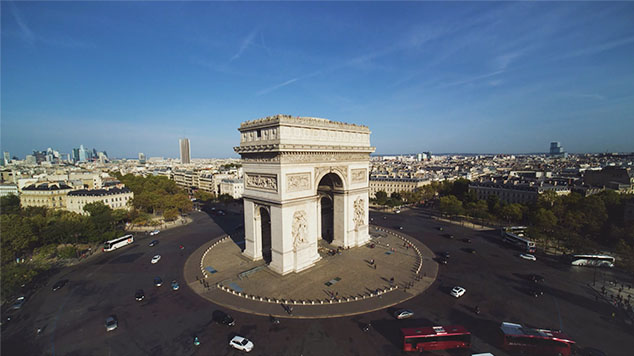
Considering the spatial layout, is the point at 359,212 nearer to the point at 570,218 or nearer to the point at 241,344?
the point at 241,344

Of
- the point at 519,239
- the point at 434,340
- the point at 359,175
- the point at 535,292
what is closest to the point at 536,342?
the point at 434,340

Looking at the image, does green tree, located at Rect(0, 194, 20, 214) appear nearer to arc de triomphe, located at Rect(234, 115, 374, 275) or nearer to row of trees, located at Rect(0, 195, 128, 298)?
row of trees, located at Rect(0, 195, 128, 298)

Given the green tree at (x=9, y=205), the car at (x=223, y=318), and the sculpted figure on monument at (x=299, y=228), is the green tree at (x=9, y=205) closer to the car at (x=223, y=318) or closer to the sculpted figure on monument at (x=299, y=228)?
the car at (x=223, y=318)

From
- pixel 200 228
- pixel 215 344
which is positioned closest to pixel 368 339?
pixel 215 344

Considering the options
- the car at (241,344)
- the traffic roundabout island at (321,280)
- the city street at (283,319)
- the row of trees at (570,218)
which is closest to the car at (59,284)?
the city street at (283,319)

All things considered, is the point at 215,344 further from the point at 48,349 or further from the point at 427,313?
the point at 427,313

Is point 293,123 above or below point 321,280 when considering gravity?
above
